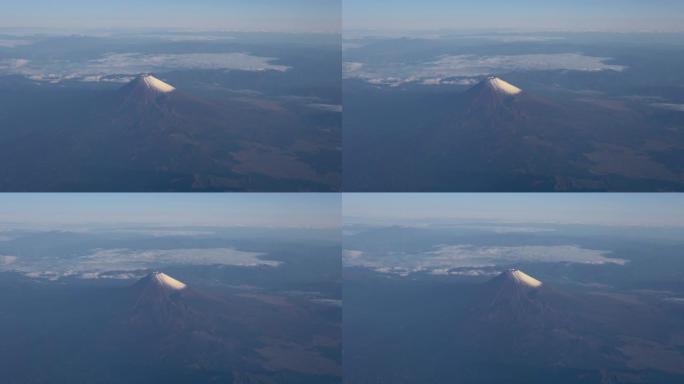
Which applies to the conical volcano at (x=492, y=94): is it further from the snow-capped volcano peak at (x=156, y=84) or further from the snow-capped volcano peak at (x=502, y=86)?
the snow-capped volcano peak at (x=156, y=84)

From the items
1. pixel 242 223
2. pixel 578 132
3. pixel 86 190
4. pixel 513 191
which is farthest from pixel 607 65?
pixel 86 190

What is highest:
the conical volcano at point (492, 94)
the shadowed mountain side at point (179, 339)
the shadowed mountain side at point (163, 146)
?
the conical volcano at point (492, 94)

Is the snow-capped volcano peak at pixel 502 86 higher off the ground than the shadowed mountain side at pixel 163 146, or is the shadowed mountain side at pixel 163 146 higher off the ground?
the snow-capped volcano peak at pixel 502 86

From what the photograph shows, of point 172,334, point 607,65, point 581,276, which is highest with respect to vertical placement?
point 607,65

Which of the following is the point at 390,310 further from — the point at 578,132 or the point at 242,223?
the point at 578,132

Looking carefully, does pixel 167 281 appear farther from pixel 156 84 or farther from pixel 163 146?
pixel 156 84

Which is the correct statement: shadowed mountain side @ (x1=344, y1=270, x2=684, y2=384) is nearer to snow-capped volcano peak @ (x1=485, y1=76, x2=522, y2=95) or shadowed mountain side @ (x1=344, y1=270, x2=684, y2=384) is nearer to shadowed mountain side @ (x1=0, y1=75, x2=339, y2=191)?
shadowed mountain side @ (x1=0, y1=75, x2=339, y2=191)

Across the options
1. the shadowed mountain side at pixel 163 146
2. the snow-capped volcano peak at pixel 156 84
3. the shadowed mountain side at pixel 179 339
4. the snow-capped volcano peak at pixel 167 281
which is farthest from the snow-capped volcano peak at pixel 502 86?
the snow-capped volcano peak at pixel 167 281
